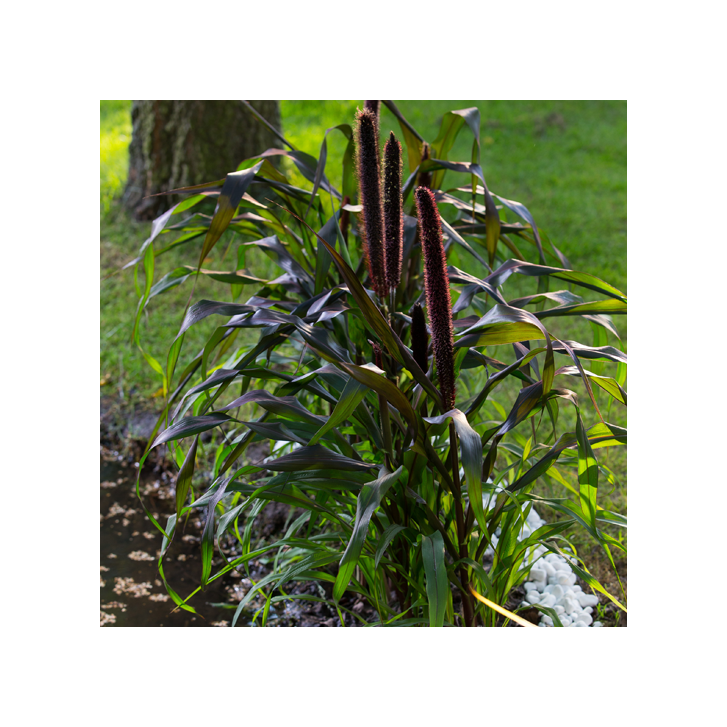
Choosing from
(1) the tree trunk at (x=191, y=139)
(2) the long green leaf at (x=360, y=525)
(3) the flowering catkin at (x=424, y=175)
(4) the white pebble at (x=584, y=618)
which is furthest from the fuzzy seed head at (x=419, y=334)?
(1) the tree trunk at (x=191, y=139)

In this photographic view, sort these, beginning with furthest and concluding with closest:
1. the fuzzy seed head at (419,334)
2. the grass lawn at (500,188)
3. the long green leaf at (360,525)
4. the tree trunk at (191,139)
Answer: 1. the tree trunk at (191,139)
2. the grass lawn at (500,188)
3. the fuzzy seed head at (419,334)
4. the long green leaf at (360,525)

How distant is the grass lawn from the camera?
10.6ft

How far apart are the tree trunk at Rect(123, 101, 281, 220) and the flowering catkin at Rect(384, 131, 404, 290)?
2978 millimetres

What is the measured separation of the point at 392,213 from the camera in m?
1.17

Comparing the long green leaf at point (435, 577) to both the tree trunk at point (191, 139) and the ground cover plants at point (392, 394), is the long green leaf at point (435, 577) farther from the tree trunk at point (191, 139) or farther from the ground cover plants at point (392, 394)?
the tree trunk at point (191, 139)

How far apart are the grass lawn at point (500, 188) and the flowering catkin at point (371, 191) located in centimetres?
139

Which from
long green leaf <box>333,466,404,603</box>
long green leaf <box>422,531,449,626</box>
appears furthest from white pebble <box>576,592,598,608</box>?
long green leaf <box>333,466,404,603</box>

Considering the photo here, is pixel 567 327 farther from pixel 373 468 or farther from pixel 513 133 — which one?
pixel 513 133

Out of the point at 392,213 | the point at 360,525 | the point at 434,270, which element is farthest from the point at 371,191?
the point at 360,525

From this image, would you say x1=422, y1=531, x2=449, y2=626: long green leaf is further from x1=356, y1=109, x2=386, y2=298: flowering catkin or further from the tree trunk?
the tree trunk

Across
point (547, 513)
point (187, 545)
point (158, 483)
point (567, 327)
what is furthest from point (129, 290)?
point (547, 513)

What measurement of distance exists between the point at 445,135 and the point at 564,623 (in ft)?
4.12

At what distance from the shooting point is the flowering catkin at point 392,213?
1.17 metres

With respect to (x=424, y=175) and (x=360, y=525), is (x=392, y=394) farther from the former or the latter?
(x=424, y=175)
